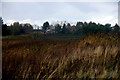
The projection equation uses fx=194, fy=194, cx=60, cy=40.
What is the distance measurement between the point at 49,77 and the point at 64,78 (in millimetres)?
353

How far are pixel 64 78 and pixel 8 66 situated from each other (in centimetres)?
152

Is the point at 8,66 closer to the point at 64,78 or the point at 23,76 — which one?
the point at 23,76

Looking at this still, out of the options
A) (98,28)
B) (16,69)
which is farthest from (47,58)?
(98,28)

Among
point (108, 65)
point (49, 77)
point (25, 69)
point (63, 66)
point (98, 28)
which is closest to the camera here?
point (49, 77)

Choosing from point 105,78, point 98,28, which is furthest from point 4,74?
point 98,28

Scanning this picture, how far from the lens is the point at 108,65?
554cm

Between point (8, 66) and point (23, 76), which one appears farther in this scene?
point (8, 66)

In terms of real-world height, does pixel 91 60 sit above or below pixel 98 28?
below

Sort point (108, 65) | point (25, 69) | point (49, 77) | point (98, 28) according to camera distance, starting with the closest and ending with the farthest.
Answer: point (49, 77)
point (25, 69)
point (108, 65)
point (98, 28)

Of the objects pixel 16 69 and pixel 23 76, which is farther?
pixel 16 69

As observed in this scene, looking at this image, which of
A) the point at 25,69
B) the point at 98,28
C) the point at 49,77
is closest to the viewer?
the point at 49,77

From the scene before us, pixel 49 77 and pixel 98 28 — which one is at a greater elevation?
pixel 98 28

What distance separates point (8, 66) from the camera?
4.97m

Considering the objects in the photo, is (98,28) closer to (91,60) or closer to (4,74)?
(91,60)
